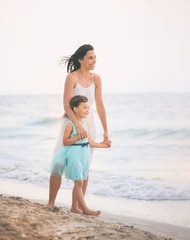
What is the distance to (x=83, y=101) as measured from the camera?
2816 millimetres

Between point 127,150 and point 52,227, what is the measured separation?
21.7ft

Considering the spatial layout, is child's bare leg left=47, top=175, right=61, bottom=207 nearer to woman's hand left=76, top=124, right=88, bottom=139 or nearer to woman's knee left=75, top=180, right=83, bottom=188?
woman's knee left=75, top=180, right=83, bottom=188

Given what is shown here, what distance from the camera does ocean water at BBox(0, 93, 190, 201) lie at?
4926 mm

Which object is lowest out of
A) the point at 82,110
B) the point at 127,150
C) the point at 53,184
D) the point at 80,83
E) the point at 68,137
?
the point at 53,184

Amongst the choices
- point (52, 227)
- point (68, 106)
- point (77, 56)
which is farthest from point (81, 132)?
point (52, 227)

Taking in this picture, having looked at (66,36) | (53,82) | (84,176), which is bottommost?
(84,176)

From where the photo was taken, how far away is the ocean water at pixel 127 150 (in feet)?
16.2

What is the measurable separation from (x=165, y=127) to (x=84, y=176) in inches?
387

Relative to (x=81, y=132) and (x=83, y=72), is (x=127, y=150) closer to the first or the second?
(x=83, y=72)

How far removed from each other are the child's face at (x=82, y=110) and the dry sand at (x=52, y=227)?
2.25 feet

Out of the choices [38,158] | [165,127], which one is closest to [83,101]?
[38,158]

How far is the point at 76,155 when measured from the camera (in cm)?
286

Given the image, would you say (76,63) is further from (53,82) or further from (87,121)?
(53,82)

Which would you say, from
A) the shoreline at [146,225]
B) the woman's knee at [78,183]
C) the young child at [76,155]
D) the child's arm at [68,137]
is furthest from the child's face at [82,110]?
the shoreline at [146,225]
